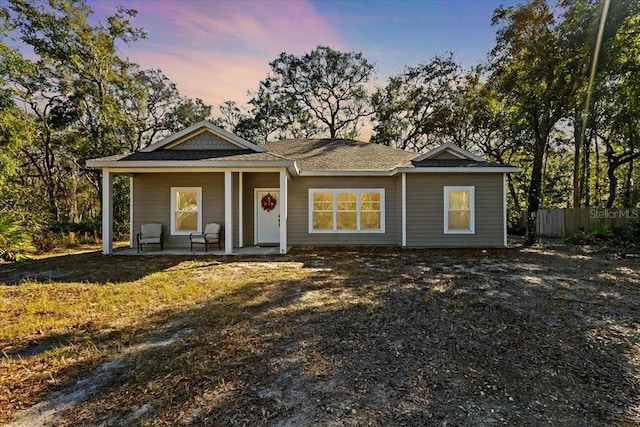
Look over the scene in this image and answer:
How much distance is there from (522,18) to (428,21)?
10.1 ft

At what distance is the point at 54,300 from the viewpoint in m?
5.39

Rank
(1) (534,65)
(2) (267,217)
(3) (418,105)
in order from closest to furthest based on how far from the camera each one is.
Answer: (1) (534,65)
(2) (267,217)
(3) (418,105)

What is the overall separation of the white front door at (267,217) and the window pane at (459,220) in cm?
581

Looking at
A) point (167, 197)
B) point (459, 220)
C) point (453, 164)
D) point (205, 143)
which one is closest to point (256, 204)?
point (205, 143)

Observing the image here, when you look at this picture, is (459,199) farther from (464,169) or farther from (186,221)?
(186,221)

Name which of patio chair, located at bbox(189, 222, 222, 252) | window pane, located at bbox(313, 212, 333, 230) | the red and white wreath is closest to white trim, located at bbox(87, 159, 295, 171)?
patio chair, located at bbox(189, 222, 222, 252)

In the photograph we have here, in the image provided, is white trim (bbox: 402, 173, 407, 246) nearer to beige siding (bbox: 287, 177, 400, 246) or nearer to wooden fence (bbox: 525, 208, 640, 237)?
beige siding (bbox: 287, 177, 400, 246)

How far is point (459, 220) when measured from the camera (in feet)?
37.0

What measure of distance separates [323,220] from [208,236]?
381 cm

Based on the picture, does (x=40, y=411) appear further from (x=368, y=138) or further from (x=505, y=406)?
(x=368, y=138)

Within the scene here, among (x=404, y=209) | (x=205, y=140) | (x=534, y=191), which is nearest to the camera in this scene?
(x=404, y=209)

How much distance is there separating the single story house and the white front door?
0.11 ft

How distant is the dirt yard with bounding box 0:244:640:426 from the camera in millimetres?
2451

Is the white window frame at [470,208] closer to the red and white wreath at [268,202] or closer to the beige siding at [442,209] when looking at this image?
the beige siding at [442,209]
